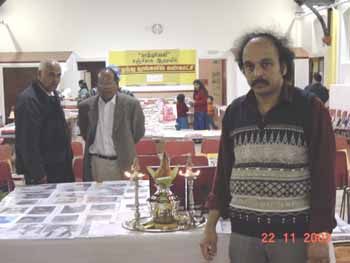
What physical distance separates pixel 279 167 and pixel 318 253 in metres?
0.29

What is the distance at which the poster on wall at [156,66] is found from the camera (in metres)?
13.6

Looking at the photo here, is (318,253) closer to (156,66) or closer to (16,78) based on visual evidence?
(156,66)

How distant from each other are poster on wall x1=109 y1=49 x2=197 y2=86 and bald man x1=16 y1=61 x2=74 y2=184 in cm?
967

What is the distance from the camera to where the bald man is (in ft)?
12.0

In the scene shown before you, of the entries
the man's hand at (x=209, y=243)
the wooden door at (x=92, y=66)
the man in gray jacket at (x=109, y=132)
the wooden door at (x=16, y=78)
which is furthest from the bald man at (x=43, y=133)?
the wooden door at (x=92, y=66)

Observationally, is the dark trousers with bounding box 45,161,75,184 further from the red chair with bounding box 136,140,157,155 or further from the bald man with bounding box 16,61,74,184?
the red chair with bounding box 136,140,157,155

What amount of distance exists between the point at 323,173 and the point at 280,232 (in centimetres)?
24

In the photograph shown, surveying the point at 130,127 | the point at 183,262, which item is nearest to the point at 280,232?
the point at 183,262

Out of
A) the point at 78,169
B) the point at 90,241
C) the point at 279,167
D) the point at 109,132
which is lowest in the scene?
the point at 78,169

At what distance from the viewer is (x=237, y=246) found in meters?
1.89

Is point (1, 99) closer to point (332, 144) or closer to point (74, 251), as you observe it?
point (74, 251)

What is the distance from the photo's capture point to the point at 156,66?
44.9 feet

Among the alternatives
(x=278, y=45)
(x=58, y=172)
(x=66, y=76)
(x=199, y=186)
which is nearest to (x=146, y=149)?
(x=58, y=172)
